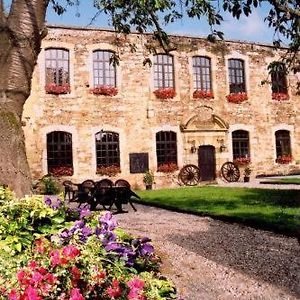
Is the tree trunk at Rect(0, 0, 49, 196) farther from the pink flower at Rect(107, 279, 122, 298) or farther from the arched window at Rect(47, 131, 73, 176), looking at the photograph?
the arched window at Rect(47, 131, 73, 176)

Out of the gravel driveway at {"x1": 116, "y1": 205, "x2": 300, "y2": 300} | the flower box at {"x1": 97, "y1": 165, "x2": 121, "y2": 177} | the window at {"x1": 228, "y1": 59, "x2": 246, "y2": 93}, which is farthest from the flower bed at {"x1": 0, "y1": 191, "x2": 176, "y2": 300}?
the window at {"x1": 228, "y1": 59, "x2": 246, "y2": 93}

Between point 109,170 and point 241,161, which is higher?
point 241,161

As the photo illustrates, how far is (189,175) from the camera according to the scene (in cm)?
2069

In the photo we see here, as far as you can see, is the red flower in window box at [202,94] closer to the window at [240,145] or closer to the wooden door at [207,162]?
the window at [240,145]

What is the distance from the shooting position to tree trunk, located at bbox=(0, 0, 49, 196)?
4.84 meters

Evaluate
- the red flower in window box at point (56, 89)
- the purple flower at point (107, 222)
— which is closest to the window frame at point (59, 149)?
the red flower in window box at point (56, 89)

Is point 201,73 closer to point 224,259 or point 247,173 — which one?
point 247,173

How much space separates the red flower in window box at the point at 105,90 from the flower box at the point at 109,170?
3.23 metres

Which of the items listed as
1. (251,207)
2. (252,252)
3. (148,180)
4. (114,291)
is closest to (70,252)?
(114,291)

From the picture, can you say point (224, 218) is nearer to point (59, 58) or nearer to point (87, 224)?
point (87, 224)

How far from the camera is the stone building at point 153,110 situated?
18.9 m

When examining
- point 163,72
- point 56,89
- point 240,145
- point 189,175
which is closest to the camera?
point 56,89

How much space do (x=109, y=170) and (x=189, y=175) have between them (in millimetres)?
3891

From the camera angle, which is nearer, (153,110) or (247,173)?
(153,110)
